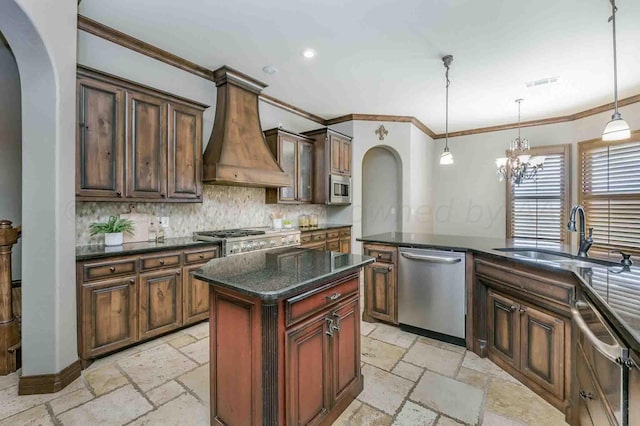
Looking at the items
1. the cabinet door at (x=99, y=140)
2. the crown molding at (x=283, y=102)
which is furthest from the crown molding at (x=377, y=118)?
the cabinet door at (x=99, y=140)

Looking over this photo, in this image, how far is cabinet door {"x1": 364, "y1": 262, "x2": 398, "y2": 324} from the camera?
3084mm

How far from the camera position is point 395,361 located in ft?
8.14

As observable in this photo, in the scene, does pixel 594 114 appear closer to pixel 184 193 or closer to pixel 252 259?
pixel 252 259

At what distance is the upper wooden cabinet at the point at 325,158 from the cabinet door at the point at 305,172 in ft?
0.28

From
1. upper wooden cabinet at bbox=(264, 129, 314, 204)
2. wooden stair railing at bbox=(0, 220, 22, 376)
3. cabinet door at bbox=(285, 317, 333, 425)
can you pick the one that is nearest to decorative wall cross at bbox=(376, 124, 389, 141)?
upper wooden cabinet at bbox=(264, 129, 314, 204)

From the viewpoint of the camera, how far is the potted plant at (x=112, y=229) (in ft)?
8.75

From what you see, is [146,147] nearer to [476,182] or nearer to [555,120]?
[476,182]

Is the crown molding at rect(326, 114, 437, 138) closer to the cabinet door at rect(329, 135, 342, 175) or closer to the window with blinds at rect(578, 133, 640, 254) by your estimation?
the cabinet door at rect(329, 135, 342, 175)

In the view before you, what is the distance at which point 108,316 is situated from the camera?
2426 millimetres

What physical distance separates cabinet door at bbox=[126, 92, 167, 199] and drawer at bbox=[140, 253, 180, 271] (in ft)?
2.05

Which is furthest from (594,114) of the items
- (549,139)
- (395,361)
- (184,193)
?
(184,193)

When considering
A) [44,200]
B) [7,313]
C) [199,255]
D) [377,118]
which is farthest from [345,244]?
[7,313]

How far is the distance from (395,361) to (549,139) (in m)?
5.44

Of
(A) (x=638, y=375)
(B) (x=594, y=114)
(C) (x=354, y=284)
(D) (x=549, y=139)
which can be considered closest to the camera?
(A) (x=638, y=375)
